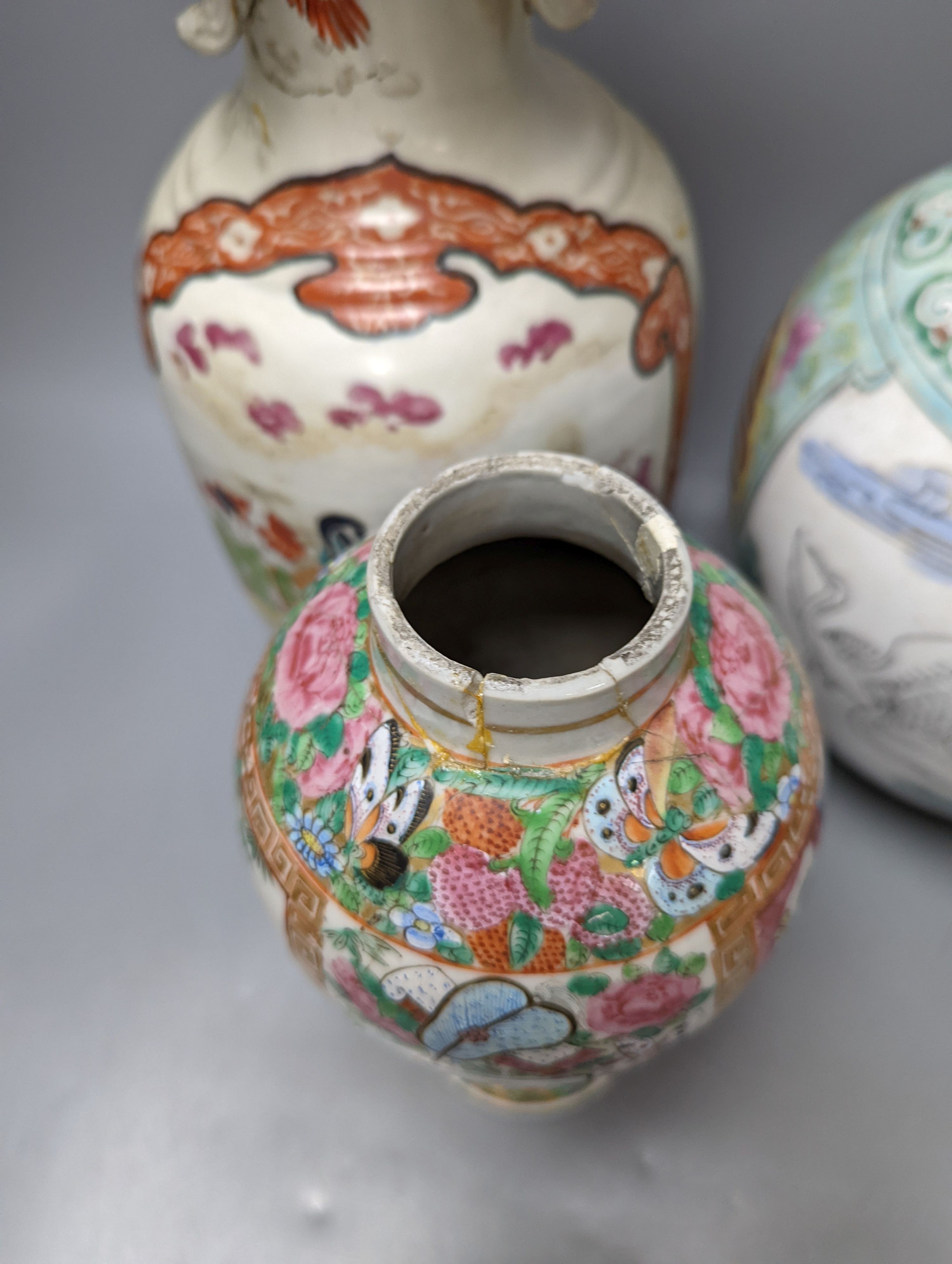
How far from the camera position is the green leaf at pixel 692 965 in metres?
0.75

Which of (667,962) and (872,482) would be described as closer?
(667,962)

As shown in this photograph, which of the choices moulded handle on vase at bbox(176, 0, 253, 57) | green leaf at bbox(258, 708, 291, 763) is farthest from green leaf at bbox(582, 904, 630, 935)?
moulded handle on vase at bbox(176, 0, 253, 57)

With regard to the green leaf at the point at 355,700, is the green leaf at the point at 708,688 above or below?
below

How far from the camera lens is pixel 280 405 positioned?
97 cm

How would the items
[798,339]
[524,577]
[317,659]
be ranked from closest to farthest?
[317,659] < [524,577] < [798,339]

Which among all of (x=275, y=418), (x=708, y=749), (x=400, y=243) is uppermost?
(x=400, y=243)

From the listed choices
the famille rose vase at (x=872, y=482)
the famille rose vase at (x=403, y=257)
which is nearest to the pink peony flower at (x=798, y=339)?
the famille rose vase at (x=872, y=482)

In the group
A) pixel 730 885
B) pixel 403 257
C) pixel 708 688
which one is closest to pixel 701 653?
pixel 708 688

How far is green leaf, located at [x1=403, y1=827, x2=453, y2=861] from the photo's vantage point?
716 mm

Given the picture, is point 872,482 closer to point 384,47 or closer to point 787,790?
point 787,790

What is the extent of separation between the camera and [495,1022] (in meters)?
0.76

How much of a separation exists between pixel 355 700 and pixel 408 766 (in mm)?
64

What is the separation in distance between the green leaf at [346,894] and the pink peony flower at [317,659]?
0.10 meters

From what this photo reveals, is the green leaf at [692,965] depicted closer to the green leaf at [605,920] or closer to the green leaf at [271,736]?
the green leaf at [605,920]
